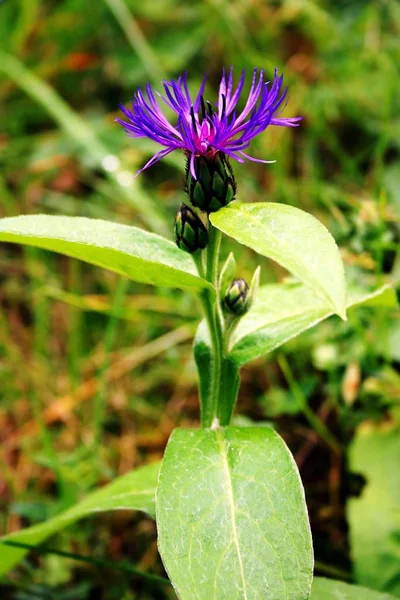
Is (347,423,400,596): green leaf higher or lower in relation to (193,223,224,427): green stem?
lower

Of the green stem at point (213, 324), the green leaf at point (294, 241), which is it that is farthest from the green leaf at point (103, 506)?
the green leaf at point (294, 241)

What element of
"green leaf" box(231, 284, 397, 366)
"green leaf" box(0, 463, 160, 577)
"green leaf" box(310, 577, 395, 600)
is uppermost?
"green leaf" box(231, 284, 397, 366)

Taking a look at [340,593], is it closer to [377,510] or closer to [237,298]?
[377,510]

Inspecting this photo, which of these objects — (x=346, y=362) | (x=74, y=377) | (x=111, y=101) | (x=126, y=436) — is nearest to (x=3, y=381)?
(x=74, y=377)

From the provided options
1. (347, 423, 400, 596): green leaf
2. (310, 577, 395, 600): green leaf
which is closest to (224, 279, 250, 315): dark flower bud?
(310, 577, 395, 600): green leaf

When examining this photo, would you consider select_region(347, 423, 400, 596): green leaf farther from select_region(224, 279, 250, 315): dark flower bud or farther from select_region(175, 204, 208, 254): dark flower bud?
select_region(175, 204, 208, 254): dark flower bud

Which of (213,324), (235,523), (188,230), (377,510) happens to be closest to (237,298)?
(213,324)
